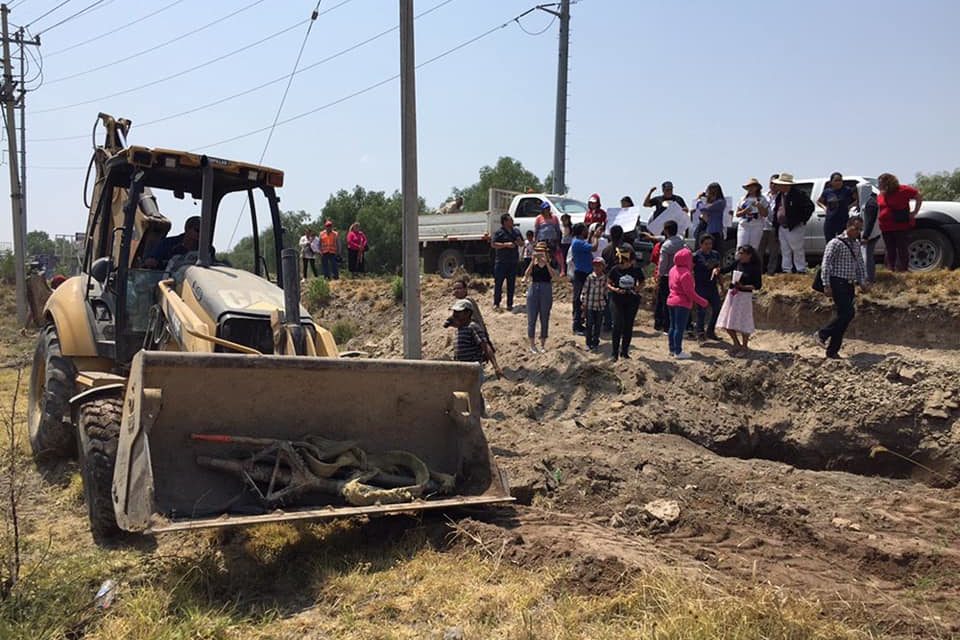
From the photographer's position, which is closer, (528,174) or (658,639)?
(658,639)

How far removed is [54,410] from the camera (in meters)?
7.29

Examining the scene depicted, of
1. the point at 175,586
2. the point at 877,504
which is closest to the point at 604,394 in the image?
the point at 877,504

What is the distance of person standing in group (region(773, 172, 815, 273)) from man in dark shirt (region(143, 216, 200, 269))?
8.95 m

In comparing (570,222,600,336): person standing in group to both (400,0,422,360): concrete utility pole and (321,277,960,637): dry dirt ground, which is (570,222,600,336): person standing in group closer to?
(321,277,960,637): dry dirt ground

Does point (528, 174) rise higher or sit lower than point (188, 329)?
higher

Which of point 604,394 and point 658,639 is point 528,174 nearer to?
point 604,394

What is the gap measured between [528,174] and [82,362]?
4669 cm

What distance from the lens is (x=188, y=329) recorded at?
237 inches

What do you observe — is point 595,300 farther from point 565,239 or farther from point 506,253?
point 565,239

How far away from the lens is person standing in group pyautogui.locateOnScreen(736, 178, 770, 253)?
1288 centimetres

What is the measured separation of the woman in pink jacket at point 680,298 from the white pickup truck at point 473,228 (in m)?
6.64

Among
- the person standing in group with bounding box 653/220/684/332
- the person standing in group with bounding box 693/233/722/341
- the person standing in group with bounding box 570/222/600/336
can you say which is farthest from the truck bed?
the person standing in group with bounding box 693/233/722/341

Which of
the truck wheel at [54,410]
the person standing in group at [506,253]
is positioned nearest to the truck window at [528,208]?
the person standing in group at [506,253]

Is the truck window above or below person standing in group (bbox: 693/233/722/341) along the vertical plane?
above
